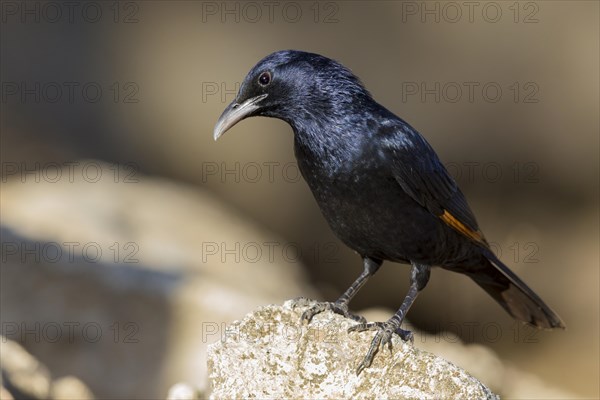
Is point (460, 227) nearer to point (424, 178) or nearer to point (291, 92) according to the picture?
point (424, 178)

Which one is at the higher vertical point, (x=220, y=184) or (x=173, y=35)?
(x=173, y=35)

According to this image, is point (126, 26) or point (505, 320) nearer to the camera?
point (505, 320)

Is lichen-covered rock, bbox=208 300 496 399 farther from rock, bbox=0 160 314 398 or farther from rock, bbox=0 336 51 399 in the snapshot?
rock, bbox=0 336 51 399

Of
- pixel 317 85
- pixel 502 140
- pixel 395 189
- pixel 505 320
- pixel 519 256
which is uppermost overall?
pixel 317 85

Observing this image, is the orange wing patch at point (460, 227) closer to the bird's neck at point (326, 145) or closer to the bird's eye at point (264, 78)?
the bird's neck at point (326, 145)

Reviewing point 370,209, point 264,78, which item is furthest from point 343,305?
point 264,78

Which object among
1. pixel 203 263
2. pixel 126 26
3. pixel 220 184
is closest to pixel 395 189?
pixel 203 263

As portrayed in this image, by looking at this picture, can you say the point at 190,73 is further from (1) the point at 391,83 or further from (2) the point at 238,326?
(2) the point at 238,326
